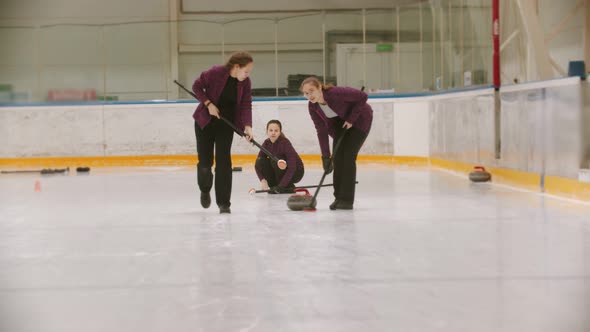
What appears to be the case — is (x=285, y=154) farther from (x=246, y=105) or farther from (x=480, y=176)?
(x=480, y=176)

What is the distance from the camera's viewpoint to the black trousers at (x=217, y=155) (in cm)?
510

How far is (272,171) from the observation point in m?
6.79

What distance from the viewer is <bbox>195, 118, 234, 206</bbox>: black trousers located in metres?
5.10

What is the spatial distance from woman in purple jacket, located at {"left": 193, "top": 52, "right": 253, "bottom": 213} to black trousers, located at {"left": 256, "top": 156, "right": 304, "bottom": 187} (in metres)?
1.43

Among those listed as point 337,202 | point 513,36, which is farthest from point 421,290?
point 513,36

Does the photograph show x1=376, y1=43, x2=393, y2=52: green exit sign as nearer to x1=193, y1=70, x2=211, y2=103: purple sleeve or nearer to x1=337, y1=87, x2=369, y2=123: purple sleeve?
x1=337, y1=87, x2=369, y2=123: purple sleeve

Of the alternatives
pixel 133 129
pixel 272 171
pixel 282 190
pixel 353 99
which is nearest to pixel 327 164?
pixel 353 99

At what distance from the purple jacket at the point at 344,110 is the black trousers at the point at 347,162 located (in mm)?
64

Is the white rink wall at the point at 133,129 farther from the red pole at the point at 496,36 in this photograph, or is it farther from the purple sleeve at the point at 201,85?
the purple sleeve at the point at 201,85

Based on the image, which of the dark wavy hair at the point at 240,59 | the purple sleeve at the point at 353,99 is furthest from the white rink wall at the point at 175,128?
the dark wavy hair at the point at 240,59

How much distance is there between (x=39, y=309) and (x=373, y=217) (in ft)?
8.99

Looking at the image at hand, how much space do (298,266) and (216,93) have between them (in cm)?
217

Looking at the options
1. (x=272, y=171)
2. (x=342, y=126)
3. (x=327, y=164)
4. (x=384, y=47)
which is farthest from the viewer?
(x=384, y=47)

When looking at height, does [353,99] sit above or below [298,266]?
above
